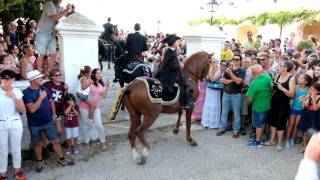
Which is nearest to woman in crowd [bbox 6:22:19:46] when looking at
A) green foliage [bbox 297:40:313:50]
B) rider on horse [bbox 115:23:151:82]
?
rider on horse [bbox 115:23:151:82]

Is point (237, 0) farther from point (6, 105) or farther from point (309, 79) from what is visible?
point (6, 105)

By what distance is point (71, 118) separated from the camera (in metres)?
6.40

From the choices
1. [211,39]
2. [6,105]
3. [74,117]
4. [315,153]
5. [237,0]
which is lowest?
[74,117]

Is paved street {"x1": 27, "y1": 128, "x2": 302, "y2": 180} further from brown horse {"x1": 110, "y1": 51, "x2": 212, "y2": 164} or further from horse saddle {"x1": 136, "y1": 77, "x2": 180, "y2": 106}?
horse saddle {"x1": 136, "y1": 77, "x2": 180, "y2": 106}

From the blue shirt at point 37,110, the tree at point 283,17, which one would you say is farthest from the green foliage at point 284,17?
the blue shirt at point 37,110

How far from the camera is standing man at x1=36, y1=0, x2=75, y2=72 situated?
752 centimetres

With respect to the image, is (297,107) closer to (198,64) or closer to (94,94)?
(198,64)

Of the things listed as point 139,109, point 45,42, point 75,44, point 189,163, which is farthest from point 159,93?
point 45,42

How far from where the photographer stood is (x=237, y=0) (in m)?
29.5

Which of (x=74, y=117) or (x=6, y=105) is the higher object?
(x=6, y=105)

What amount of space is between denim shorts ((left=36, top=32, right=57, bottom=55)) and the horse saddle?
2.39m

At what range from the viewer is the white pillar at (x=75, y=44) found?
6.89 meters

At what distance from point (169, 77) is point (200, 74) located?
1.09m

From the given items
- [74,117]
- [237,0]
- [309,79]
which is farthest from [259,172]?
[237,0]
